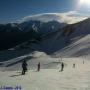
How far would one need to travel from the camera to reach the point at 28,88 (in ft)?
62.8

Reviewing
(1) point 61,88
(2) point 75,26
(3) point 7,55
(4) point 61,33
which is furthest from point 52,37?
(1) point 61,88

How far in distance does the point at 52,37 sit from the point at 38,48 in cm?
2023

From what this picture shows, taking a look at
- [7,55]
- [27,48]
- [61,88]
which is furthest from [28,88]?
[27,48]

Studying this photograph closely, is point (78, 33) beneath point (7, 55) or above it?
above

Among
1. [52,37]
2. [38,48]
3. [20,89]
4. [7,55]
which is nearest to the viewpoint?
[20,89]

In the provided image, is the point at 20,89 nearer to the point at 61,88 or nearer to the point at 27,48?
the point at 61,88

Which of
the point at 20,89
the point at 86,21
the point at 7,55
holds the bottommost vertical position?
the point at 20,89

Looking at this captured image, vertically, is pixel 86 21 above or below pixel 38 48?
above

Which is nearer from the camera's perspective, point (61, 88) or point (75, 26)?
point (61, 88)

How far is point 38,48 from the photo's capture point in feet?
511

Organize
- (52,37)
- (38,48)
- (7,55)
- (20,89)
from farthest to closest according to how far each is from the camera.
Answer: (52,37), (38,48), (7,55), (20,89)

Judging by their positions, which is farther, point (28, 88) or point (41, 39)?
point (41, 39)

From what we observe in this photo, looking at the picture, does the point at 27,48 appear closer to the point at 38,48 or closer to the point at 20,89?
the point at 38,48

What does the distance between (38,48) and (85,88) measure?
450ft
